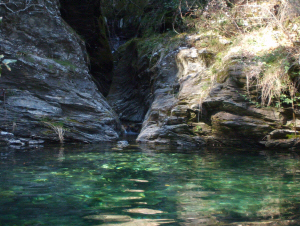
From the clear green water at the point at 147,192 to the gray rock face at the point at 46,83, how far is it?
362cm

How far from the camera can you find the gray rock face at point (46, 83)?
8.34m

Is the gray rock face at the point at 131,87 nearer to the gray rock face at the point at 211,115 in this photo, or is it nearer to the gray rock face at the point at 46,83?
the gray rock face at the point at 46,83

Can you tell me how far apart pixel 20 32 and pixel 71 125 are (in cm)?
439

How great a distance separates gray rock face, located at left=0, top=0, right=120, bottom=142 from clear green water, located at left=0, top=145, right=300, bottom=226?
362 centimetres

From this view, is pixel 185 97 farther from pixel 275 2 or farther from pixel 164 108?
pixel 275 2

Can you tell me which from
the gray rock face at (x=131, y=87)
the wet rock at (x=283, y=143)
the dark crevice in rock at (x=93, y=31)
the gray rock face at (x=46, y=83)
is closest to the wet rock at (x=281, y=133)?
the wet rock at (x=283, y=143)

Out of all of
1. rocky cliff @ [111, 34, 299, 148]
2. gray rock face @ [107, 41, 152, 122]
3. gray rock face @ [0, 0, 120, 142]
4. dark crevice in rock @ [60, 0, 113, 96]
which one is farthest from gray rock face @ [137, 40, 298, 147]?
dark crevice in rock @ [60, 0, 113, 96]

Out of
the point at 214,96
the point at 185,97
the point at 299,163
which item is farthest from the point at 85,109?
the point at 299,163

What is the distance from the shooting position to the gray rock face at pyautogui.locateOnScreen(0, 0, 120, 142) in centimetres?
834

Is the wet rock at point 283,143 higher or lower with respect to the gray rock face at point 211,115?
lower

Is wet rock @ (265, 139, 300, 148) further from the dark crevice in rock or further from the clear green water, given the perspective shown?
the dark crevice in rock

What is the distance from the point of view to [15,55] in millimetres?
9250

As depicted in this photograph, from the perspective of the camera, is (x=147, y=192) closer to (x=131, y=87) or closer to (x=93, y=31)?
(x=93, y=31)

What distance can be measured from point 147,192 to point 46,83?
7491mm
